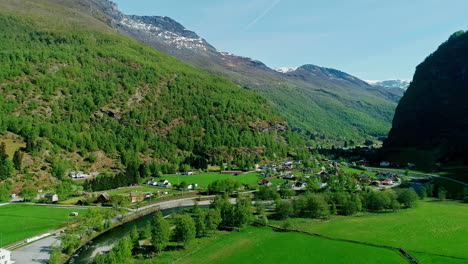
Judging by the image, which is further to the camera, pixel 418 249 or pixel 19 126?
pixel 19 126

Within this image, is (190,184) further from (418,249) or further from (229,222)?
(418,249)

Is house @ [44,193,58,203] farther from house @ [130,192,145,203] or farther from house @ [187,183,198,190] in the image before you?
house @ [187,183,198,190]

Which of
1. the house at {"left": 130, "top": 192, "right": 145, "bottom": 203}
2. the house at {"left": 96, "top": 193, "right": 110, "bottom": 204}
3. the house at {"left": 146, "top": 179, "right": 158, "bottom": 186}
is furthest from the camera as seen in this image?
the house at {"left": 146, "top": 179, "right": 158, "bottom": 186}

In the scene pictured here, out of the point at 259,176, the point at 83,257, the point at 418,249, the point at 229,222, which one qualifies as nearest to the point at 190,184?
the point at 259,176

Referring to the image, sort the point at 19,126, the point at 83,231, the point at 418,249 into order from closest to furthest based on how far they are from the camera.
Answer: the point at 418,249 < the point at 83,231 < the point at 19,126

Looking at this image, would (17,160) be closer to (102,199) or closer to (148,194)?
(102,199)

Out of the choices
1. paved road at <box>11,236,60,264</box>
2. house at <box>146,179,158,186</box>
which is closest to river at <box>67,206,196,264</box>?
paved road at <box>11,236,60,264</box>
